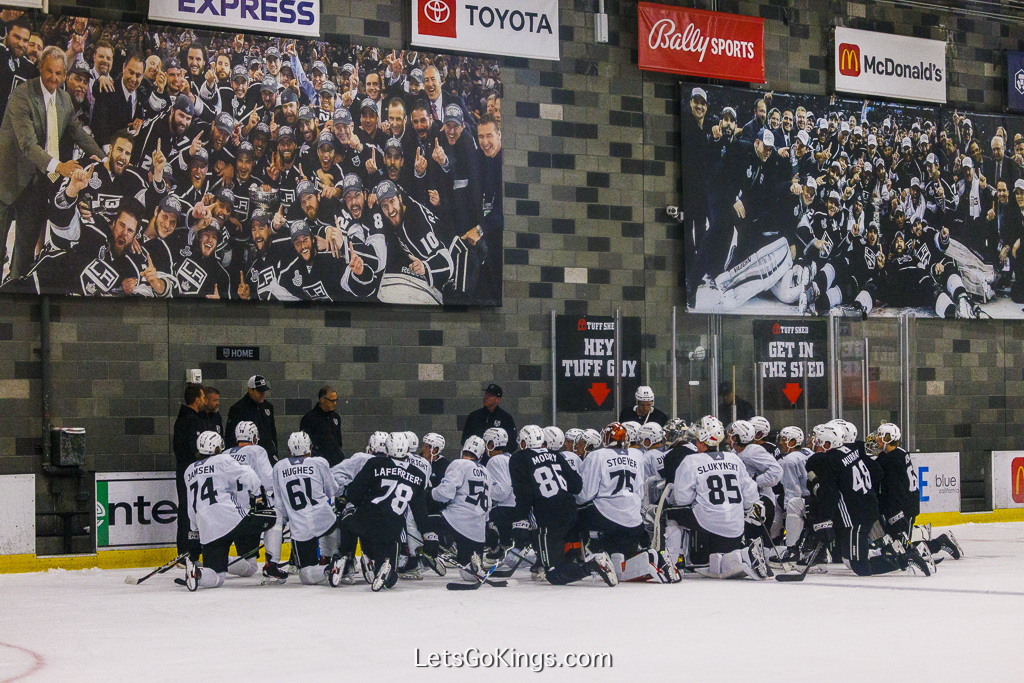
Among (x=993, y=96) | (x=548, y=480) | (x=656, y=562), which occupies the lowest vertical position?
(x=656, y=562)

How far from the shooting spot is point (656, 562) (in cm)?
1083

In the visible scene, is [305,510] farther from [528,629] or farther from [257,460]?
[528,629]

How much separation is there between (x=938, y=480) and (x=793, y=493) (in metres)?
5.94

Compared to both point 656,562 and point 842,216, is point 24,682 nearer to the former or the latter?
point 656,562

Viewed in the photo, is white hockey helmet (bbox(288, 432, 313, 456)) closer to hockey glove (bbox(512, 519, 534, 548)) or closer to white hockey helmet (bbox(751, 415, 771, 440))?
hockey glove (bbox(512, 519, 534, 548))

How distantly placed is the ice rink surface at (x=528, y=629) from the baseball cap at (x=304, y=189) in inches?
177

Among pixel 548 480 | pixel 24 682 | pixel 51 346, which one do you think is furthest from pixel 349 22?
pixel 24 682

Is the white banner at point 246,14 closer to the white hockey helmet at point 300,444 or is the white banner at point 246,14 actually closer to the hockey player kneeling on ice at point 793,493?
the white hockey helmet at point 300,444

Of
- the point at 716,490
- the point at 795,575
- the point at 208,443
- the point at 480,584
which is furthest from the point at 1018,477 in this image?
the point at 208,443

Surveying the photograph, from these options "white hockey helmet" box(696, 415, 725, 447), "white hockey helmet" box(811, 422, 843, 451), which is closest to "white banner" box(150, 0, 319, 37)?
"white hockey helmet" box(696, 415, 725, 447)

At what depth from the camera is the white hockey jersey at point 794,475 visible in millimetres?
11711

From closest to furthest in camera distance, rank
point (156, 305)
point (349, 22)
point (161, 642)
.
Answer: point (161, 642) < point (156, 305) < point (349, 22)

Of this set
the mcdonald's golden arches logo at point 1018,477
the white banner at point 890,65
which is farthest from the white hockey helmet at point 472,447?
the mcdonald's golden arches logo at point 1018,477

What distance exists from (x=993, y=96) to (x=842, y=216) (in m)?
3.71
